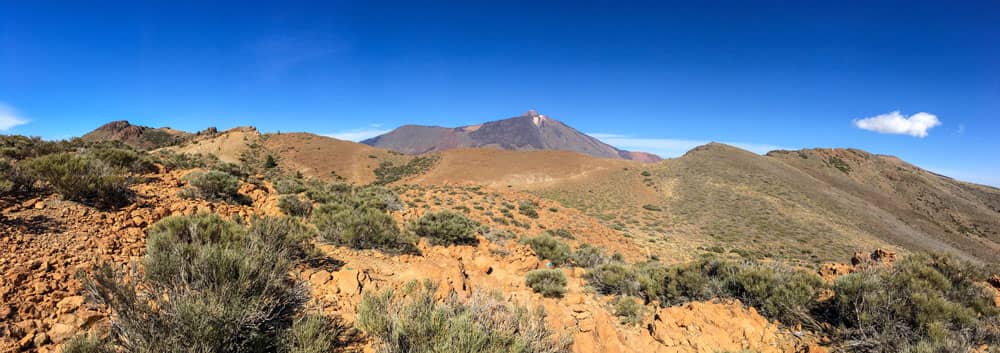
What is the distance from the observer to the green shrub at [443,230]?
8.09 metres

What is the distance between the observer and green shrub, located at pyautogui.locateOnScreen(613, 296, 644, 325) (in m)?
5.03

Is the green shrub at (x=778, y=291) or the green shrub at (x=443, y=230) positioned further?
the green shrub at (x=443, y=230)

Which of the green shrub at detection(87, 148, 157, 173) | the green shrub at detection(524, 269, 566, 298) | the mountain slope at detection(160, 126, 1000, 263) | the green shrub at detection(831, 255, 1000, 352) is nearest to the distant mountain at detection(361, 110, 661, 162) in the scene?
the mountain slope at detection(160, 126, 1000, 263)

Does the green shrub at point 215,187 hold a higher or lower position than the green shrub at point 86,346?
higher

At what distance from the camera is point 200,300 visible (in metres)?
2.37

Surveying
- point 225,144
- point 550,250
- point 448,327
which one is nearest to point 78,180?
point 448,327

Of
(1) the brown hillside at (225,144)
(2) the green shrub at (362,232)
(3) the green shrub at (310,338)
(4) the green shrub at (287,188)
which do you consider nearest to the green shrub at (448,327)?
(3) the green shrub at (310,338)

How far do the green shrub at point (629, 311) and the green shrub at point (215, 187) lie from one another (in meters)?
7.95

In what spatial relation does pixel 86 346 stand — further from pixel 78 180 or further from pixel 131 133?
pixel 131 133

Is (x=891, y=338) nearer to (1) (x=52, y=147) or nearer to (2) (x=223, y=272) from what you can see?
(2) (x=223, y=272)

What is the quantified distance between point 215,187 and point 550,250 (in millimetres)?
7804

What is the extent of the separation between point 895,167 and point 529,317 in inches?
3217

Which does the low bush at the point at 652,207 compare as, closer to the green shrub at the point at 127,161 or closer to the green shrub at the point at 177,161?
the green shrub at the point at 177,161

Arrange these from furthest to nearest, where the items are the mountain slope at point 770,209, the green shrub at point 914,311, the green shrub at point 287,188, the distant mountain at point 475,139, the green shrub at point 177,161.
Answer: the distant mountain at point 475,139 → the mountain slope at point 770,209 → the green shrub at point 287,188 → the green shrub at point 177,161 → the green shrub at point 914,311
